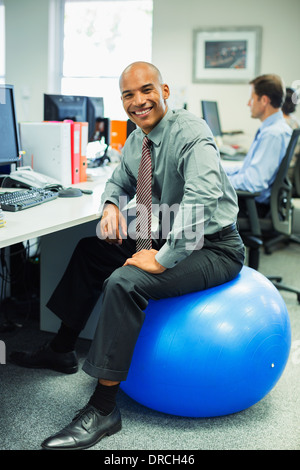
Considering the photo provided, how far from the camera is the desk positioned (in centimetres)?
161

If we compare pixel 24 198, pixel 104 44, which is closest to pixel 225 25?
pixel 104 44

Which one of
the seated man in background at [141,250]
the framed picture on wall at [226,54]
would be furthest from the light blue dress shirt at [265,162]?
the framed picture on wall at [226,54]

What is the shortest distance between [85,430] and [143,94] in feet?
3.75

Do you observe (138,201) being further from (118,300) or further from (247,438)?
(247,438)

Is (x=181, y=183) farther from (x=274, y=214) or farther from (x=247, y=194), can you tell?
(x=274, y=214)

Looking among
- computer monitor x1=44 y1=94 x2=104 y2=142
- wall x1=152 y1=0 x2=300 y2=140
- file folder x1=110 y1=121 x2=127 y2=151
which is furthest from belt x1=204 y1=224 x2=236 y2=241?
wall x1=152 y1=0 x2=300 y2=140

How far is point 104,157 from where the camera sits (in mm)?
3225

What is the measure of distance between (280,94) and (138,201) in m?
→ 1.66

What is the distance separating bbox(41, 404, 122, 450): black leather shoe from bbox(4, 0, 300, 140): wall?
12.9ft

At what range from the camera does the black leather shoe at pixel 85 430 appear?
156 cm

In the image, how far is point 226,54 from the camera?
5.27 m

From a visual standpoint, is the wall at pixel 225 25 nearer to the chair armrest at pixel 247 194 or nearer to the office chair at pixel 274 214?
the office chair at pixel 274 214

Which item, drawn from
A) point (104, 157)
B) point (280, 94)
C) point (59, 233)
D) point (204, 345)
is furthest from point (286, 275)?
point (204, 345)

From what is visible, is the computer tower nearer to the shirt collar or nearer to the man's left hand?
the shirt collar
